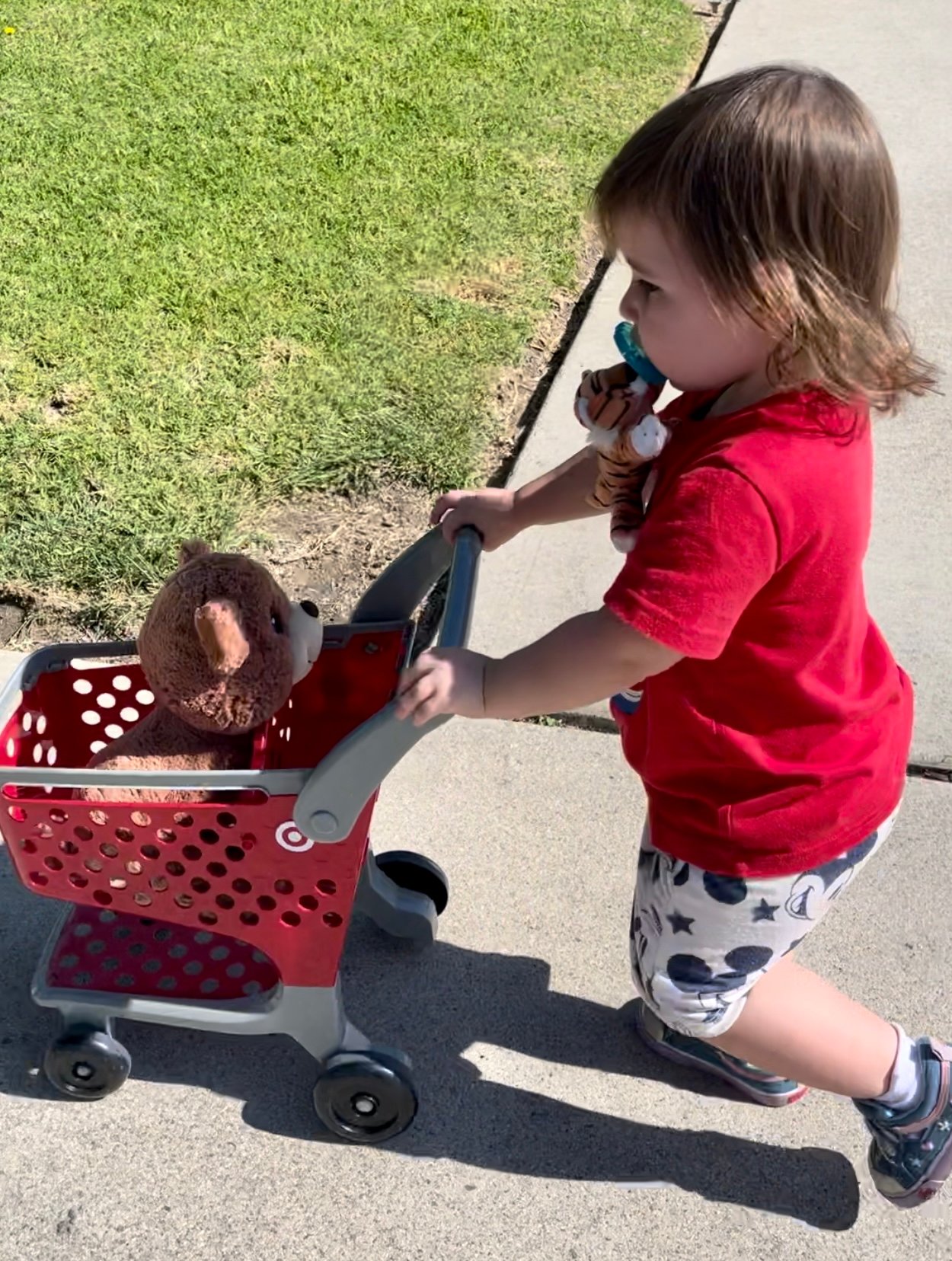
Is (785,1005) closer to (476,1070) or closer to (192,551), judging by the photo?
(476,1070)

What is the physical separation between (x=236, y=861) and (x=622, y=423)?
2.71ft

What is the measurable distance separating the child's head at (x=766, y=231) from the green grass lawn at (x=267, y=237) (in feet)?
6.32

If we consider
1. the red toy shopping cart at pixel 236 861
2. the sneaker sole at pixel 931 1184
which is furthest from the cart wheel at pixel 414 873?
the sneaker sole at pixel 931 1184

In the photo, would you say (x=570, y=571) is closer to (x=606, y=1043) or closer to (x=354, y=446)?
(x=354, y=446)

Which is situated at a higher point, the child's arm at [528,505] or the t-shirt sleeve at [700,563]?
the t-shirt sleeve at [700,563]

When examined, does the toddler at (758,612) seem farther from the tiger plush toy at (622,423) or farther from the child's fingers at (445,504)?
the child's fingers at (445,504)

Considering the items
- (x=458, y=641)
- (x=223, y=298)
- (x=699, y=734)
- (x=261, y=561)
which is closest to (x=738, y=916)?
(x=699, y=734)

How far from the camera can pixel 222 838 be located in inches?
74.3

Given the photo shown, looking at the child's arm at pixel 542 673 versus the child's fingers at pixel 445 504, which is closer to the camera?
the child's arm at pixel 542 673

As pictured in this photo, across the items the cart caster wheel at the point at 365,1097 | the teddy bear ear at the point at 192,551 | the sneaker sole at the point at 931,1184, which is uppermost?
the teddy bear ear at the point at 192,551

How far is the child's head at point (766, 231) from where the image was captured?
153 centimetres

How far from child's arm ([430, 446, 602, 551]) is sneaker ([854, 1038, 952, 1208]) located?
102 cm

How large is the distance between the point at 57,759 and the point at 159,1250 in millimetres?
780

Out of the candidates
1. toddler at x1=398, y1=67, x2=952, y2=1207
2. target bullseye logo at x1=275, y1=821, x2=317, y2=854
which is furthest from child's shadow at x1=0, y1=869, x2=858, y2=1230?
target bullseye logo at x1=275, y1=821, x2=317, y2=854
